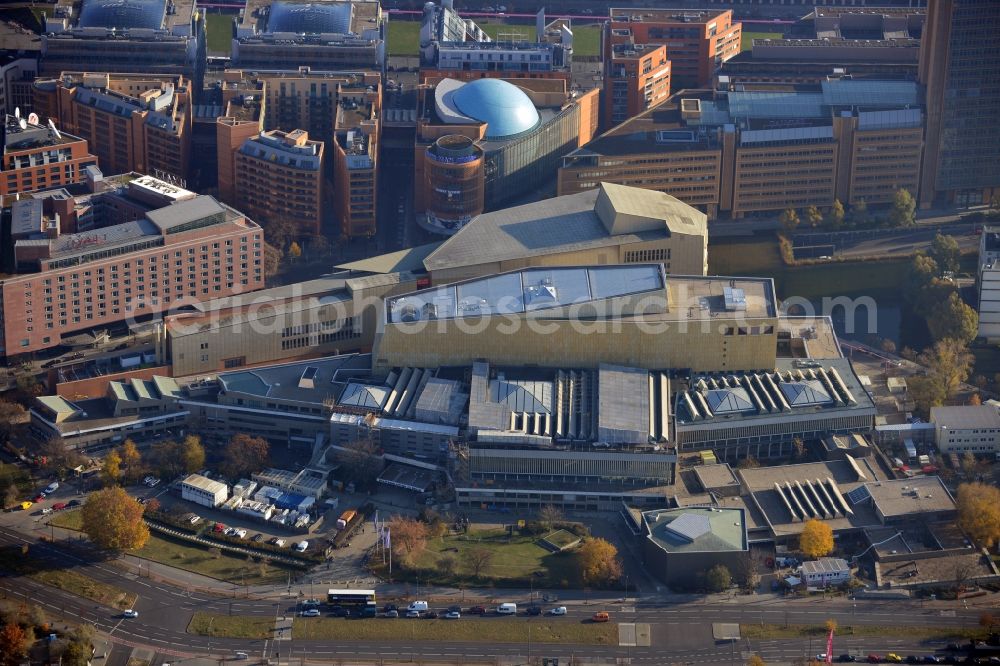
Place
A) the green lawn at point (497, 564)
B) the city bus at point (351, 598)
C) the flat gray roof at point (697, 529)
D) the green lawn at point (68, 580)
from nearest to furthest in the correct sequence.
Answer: the city bus at point (351, 598) < the green lawn at point (68, 580) < the green lawn at point (497, 564) < the flat gray roof at point (697, 529)

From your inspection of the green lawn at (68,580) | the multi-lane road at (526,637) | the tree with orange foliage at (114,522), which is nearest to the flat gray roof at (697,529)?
the multi-lane road at (526,637)

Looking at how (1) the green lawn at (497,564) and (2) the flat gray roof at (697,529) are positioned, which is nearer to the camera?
(1) the green lawn at (497,564)

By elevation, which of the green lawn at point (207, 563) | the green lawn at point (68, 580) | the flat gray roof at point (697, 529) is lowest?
the green lawn at point (68, 580)

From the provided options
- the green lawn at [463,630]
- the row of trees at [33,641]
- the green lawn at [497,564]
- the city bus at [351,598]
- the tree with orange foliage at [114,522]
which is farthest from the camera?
the tree with orange foliage at [114,522]

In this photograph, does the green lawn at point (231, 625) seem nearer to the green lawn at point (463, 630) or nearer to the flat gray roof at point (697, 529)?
the green lawn at point (463, 630)

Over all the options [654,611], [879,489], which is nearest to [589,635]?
[654,611]

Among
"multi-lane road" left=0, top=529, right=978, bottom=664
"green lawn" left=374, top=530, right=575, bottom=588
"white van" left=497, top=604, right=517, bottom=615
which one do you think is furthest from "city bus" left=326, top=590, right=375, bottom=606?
"white van" left=497, top=604, right=517, bottom=615
